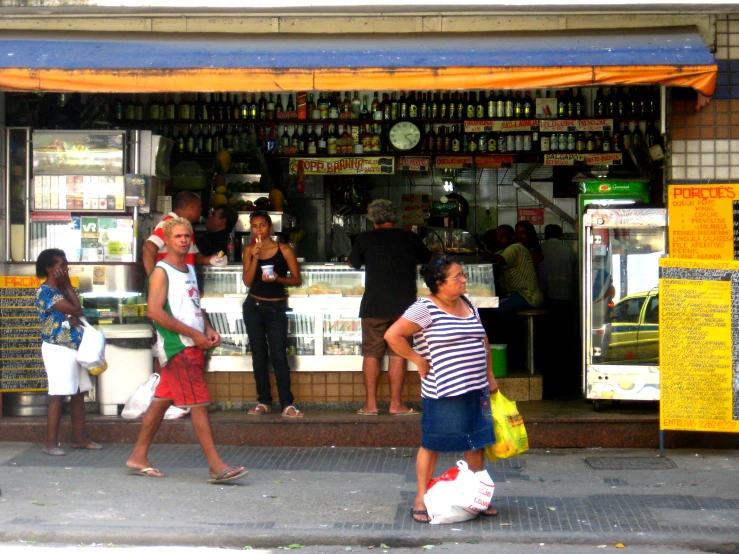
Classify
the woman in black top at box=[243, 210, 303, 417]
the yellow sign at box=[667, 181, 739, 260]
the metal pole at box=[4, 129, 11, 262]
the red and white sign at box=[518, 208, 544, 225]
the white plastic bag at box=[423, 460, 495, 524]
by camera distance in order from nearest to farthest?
1. the white plastic bag at box=[423, 460, 495, 524]
2. the yellow sign at box=[667, 181, 739, 260]
3. the woman in black top at box=[243, 210, 303, 417]
4. the metal pole at box=[4, 129, 11, 262]
5. the red and white sign at box=[518, 208, 544, 225]

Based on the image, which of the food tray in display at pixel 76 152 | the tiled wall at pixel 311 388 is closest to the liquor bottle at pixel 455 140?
the tiled wall at pixel 311 388

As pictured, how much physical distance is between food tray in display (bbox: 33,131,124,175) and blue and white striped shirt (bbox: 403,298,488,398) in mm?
3894

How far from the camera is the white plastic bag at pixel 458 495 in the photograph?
607 cm

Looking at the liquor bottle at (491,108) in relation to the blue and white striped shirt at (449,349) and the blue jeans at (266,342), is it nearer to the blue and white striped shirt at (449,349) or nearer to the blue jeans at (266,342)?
the blue jeans at (266,342)

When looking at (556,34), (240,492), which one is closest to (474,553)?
(240,492)

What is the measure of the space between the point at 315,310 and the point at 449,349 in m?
3.09

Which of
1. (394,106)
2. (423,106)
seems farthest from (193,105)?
(423,106)

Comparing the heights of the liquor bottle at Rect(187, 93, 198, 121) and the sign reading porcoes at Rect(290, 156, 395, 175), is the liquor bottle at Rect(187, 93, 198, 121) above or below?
above

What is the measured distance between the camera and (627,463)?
7.75 meters

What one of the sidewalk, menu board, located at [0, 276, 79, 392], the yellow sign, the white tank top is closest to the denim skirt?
the sidewalk

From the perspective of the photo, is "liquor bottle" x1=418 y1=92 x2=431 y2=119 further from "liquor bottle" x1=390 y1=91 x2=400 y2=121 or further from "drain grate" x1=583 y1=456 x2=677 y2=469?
"drain grate" x1=583 y1=456 x2=677 y2=469

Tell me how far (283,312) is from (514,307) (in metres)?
2.51

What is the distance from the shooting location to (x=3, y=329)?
846 centimetres

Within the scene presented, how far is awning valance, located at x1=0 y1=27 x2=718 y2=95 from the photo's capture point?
7.46 metres
